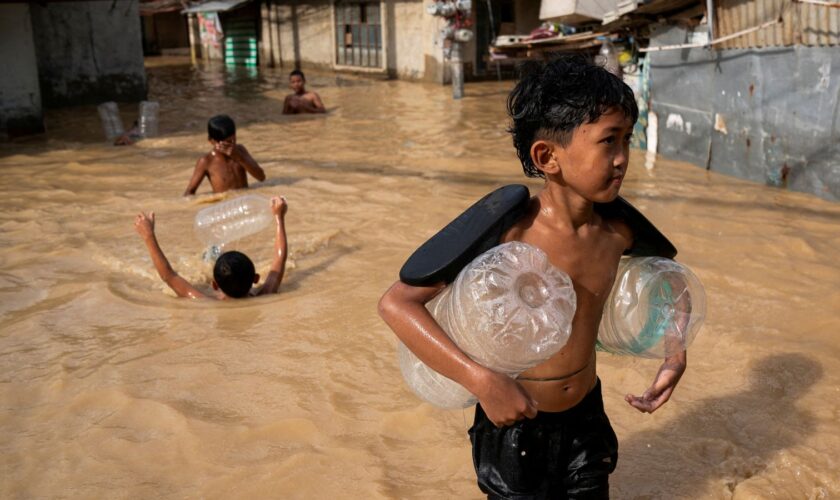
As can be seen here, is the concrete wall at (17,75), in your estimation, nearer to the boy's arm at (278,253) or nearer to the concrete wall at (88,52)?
the concrete wall at (88,52)

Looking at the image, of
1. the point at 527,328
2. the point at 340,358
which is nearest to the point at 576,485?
the point at 527,328

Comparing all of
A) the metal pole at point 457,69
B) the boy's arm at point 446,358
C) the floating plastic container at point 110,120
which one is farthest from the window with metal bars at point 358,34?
the boy's arm at point 446,358

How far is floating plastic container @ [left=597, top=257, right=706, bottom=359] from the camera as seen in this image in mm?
2383

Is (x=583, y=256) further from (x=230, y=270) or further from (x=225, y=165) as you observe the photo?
(x=225, y=165)

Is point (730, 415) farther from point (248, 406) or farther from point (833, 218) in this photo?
point (833, 218)

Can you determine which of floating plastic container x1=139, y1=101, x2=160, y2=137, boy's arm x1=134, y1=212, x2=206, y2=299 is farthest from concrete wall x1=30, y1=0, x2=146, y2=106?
boy's arm x1=134, y1=212, x2=206, y2=299

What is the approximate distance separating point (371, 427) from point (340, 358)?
2.58 feet

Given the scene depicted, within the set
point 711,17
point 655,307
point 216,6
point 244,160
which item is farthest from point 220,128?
point 216,6

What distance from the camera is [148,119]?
11.9 meters

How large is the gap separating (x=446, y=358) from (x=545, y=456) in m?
0.55

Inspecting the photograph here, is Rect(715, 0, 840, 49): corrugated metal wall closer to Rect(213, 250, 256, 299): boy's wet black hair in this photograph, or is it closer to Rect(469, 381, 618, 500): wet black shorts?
Rect(213, 250, 256, 299): boy's wet black hair

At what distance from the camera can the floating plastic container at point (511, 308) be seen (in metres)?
1.98

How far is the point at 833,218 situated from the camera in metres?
6.33

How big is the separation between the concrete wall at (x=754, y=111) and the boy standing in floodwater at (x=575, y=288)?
521cm
